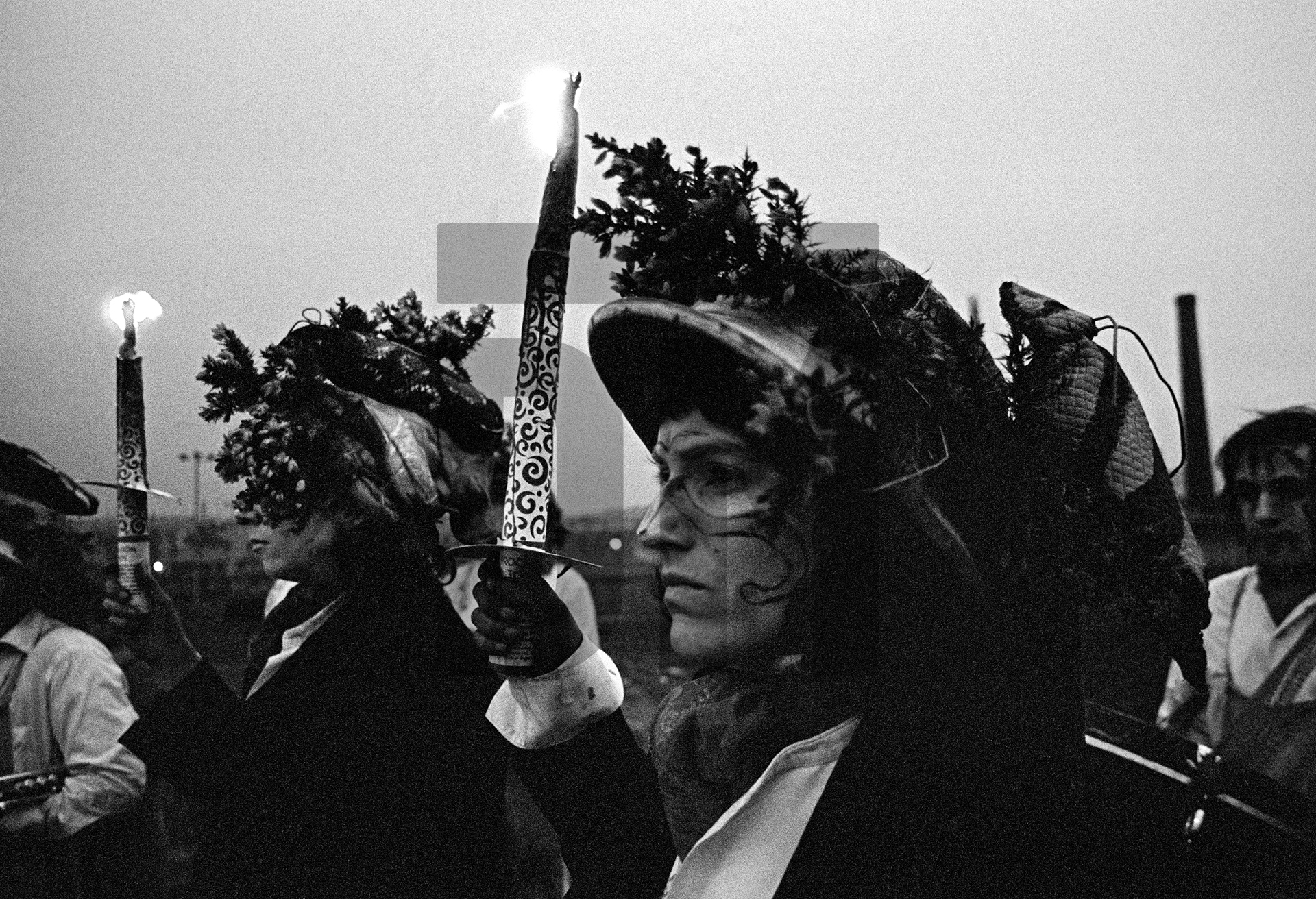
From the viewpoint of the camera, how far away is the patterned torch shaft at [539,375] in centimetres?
186

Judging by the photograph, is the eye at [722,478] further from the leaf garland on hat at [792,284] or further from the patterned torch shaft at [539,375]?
the patterned torch shaft at [539,375]

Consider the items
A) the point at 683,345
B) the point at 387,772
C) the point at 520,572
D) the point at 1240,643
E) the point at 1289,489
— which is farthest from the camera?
the point at 387,772

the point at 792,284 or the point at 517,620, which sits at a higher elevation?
the point at 792,284

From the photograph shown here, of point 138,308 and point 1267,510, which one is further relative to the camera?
point 138,308

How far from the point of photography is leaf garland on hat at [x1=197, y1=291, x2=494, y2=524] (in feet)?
8.50

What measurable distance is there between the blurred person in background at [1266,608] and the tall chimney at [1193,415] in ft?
0.13

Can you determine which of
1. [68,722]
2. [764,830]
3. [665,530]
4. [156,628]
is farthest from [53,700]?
[764,830]

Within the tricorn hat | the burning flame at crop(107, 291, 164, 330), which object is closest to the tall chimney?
the tricorn hat

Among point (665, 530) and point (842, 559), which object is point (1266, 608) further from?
point (665, 530)

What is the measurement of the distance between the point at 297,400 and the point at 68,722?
4.12 ft

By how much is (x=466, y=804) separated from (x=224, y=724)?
76 centimetres

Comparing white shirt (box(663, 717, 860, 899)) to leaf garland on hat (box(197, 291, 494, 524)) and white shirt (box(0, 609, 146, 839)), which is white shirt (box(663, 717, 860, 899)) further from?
white shirt (box(0, 609, 146, 839))

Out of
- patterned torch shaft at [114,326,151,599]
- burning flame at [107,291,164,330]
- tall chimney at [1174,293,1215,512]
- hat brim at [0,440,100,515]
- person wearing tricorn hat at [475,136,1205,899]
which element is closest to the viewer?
person wearing tricorn hat at [475,136,1205,899]

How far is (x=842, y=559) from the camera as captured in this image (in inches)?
65.8
